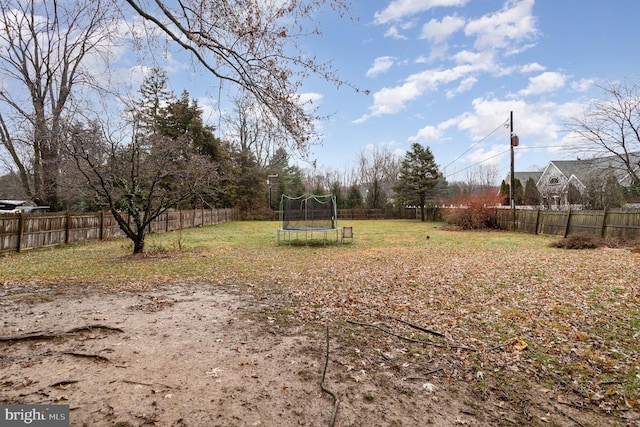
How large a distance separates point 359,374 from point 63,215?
14.1 m

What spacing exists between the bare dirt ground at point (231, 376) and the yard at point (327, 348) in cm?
2

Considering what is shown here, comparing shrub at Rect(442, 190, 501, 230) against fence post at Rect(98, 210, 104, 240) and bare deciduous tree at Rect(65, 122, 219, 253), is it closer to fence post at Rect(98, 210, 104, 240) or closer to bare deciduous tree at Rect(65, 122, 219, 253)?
bare deciduous tree at Rect(65, 122, 219, 253)

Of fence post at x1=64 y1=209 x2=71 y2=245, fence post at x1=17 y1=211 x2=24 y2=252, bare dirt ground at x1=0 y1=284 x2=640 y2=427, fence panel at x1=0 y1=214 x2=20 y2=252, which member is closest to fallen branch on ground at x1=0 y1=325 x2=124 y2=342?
bare dirt ground at x1=0 y1=284 x2=640 y2=427

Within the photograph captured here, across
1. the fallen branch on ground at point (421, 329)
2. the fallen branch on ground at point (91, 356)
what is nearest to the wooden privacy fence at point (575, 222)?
the fallen branch on ground at point (421, 329)

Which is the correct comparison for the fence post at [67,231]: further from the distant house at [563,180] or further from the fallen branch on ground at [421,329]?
the distant house at [563,180]

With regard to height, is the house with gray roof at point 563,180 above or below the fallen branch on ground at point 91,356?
above

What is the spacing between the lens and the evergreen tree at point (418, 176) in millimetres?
30969

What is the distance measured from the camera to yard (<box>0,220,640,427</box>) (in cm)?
247

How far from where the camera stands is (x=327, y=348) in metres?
3.56

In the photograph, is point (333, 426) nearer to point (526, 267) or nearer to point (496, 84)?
point (526, 267)

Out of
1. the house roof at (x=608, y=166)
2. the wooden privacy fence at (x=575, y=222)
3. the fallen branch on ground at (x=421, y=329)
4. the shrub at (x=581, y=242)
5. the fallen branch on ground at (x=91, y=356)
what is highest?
the house roof at (x=608, y=166)

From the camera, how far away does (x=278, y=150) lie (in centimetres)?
425

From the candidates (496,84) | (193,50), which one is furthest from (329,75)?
(496,84)

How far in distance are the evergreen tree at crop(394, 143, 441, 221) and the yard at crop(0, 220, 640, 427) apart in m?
24.2
